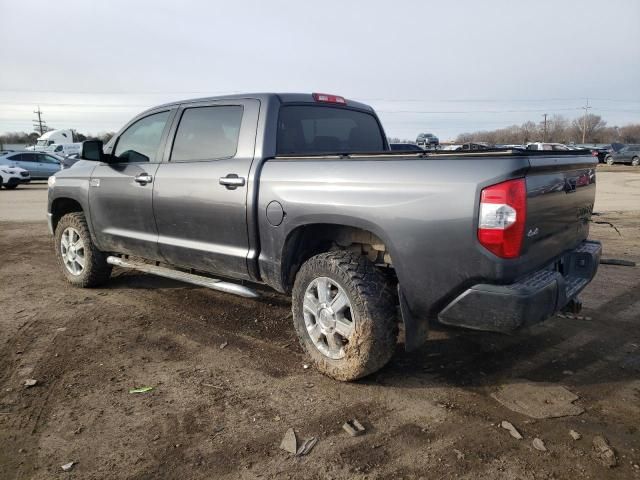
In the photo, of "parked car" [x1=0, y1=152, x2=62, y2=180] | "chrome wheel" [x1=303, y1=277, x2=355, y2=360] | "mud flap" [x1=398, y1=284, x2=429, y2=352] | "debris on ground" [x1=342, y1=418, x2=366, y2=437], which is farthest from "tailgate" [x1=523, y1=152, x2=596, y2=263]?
"parked car" [x1=0, y1=152, x2=62, y2=180]

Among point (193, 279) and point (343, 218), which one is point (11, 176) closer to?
point (193, 279)

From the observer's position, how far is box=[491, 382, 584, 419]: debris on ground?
2939 millimetres

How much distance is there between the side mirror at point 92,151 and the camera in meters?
4.90

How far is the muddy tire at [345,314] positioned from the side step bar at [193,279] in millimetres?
521

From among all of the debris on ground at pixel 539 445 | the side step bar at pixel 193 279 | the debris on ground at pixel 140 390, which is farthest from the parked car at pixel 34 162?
the debris on ground at pixel 539 445

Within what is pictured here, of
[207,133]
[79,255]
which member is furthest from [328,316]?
[79,255]

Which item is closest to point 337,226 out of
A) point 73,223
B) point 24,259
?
point 73,223

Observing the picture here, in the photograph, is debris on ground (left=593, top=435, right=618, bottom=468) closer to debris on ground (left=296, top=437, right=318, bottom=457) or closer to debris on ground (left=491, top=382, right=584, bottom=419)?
debris on ground (left=491, top=382, right=584, bottom=419)

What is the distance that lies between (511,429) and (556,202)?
135 centimetres

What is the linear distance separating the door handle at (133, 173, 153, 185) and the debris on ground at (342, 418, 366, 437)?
2.83 metres

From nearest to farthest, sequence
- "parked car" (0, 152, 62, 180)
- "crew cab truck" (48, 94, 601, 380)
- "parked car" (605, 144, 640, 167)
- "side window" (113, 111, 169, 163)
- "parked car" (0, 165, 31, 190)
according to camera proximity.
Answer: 1. "crew cab truck" (48, 94, 601, 380)
2. "side window" (113, 111, 169, 163)
3. "parked car" (0, 165, 31, 190)
4. "parked car" (0, 152, 62, 180)
5. "parked car" (605, 144, 640, 167)

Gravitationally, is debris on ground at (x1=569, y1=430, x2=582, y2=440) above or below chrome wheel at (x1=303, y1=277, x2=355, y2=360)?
below

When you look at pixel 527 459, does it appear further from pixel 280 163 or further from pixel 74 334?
pixel 74 334

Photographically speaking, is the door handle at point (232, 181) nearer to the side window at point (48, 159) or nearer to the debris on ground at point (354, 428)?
the debris on ground at point (354, 428)
